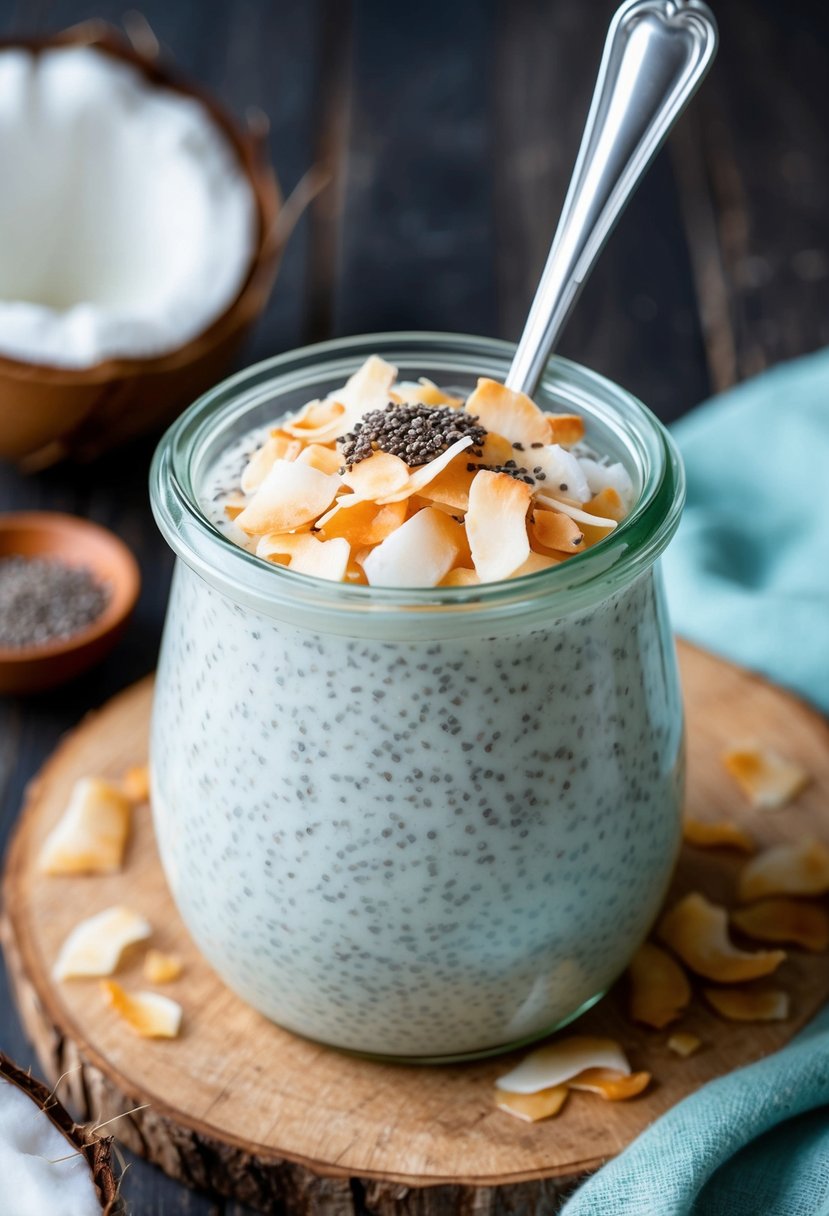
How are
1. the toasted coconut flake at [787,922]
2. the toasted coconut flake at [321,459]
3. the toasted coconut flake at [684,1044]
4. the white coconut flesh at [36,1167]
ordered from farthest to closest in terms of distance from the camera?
the toasted coconut flake at [787,922] → the toasted coconut flake at [684,1044] → the toasted coconut flake at [321,459] → the white coconut flesh at [36,1167]

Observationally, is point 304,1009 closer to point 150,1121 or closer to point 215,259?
point 150,1121

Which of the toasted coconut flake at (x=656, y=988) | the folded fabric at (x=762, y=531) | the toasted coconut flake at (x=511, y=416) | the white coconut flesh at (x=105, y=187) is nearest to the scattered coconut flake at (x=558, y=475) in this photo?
the toasted coconut flake at (x=511, y=416)

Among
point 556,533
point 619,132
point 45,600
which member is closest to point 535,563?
point 556,533

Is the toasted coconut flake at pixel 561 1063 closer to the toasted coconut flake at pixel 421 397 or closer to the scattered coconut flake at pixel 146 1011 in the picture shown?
the scattered coconut flake at pixel 146 1011

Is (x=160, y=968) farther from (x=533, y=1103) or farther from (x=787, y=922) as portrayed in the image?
(x=787, y=922)

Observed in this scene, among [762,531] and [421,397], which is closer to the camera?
[421,397]

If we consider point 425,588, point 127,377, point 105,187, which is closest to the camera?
point 425,588
